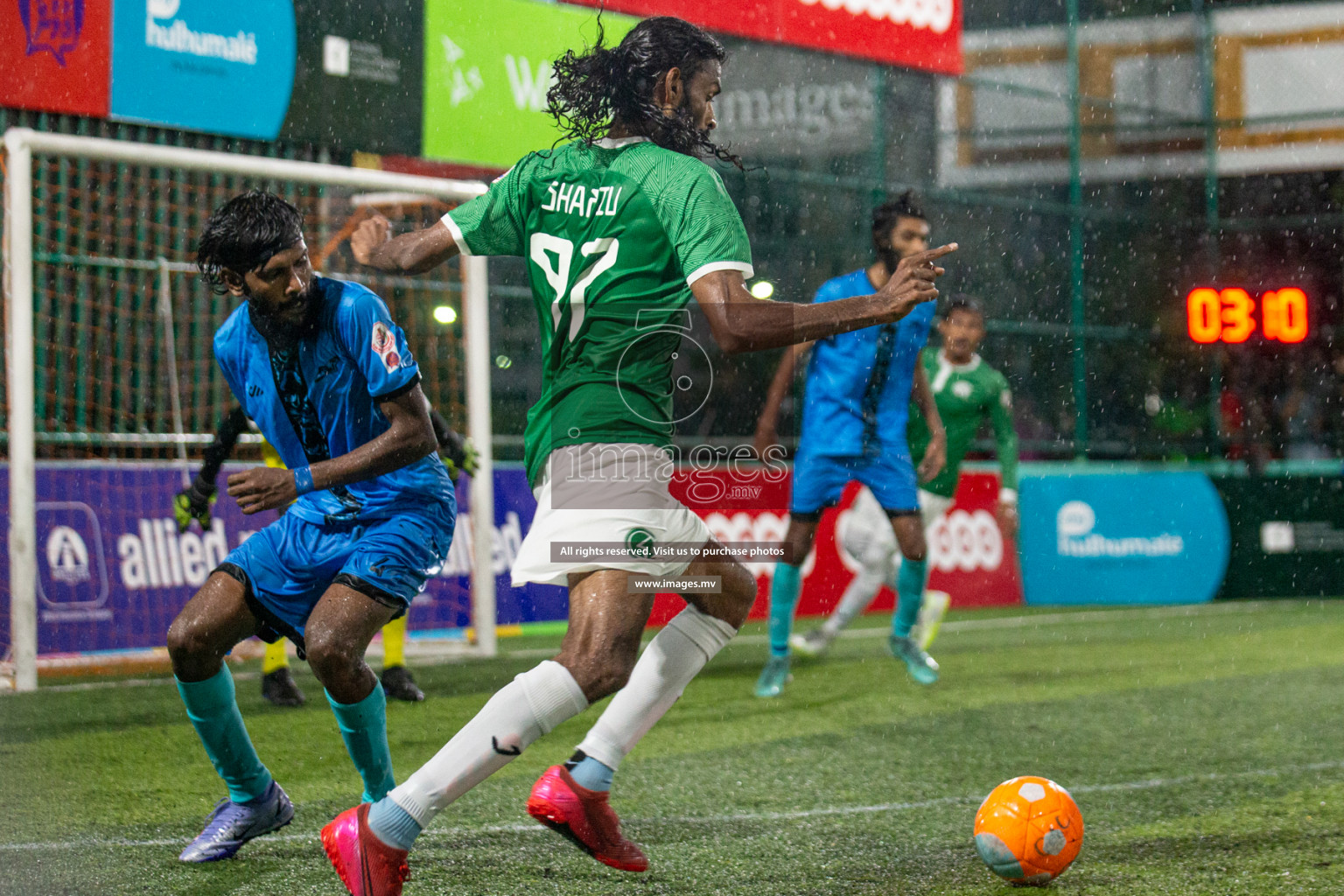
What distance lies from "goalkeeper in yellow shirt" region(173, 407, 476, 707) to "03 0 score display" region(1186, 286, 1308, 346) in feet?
28.1

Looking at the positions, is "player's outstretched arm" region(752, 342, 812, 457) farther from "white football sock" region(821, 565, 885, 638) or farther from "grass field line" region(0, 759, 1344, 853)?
"grass field line" region(0, 759, 1344, 853)

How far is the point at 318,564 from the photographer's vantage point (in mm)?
3357

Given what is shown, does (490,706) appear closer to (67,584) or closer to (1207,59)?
(67,584)

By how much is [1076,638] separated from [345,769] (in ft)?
19.4

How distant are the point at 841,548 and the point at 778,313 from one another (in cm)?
802

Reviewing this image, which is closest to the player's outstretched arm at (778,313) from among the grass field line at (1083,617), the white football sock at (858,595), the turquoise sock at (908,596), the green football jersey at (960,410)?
the turquoise sock at (908,596)

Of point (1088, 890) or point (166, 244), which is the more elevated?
point (166, 244)

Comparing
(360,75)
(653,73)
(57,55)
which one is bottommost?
(653,73)

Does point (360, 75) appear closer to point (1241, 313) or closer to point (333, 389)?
point (333, 389)

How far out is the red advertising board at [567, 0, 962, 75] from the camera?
1169cm

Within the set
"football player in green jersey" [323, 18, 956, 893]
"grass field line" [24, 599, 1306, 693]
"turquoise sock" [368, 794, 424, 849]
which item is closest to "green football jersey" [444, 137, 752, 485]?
"football player in green jersey" [323, 18, 956, 893]

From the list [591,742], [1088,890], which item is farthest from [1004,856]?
[591,742]

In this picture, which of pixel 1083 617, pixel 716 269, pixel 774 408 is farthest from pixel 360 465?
pixel 1083 617

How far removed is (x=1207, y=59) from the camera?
15859 millimetres
